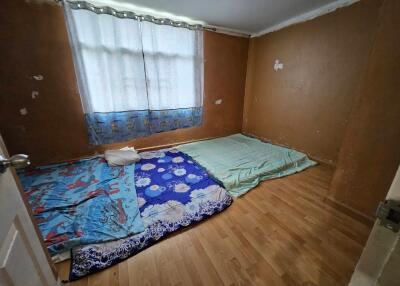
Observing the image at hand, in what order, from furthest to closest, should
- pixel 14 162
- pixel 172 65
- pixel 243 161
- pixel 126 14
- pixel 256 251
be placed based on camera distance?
pixel 172 65, pixel 243 161, pixel 126 14, pixel 256 251, pixel 14 162

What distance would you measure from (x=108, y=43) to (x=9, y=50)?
102cm

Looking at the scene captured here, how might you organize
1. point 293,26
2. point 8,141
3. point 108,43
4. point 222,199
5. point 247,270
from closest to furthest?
point 247,270
point 222,199
point 8,141
point 108,43
point 293,26

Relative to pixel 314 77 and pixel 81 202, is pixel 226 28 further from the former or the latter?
pixel 81 202

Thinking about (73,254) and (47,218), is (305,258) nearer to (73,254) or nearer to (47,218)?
(73,254)

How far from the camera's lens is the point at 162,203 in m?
1.71

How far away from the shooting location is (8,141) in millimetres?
2090

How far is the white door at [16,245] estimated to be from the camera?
1.60 feet

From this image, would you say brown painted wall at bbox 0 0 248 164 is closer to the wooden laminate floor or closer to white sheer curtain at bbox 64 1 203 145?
white sheer curtain at bbox 64 1 203 145

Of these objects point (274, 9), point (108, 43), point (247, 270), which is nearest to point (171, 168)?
point (247, 270)

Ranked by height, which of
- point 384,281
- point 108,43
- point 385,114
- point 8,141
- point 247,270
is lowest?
point 247,270

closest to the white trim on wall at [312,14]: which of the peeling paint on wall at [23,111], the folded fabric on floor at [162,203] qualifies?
the folded fabric on floor at [162,203]

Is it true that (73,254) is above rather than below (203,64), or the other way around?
below

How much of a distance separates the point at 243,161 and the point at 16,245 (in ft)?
7.59

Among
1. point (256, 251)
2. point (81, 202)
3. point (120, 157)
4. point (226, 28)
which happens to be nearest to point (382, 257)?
point (256, 251)
